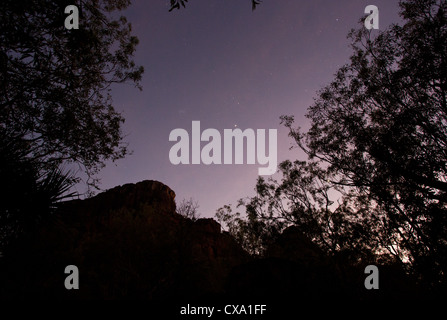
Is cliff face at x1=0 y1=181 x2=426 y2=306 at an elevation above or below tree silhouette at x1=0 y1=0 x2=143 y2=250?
below

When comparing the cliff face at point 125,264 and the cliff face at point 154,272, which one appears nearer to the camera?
the cliff face at point 154,272

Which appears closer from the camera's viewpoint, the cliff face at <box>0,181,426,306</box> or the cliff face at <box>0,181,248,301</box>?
the cliff face at <box>0,181,426,306</box>

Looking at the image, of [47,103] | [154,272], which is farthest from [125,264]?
[47,103]

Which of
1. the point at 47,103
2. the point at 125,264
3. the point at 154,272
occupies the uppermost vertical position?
the point at 47,103

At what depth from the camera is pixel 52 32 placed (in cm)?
888

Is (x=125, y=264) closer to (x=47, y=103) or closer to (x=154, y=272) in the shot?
(x=154, y=272)

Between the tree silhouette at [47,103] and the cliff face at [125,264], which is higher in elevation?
the tree silhouette at [47,103]

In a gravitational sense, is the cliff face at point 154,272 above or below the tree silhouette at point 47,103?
below

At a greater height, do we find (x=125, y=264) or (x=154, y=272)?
(x=125, y=264)

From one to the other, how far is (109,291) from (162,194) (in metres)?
36.1

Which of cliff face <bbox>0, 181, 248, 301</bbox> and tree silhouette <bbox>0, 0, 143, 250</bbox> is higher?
tree silhouette <bbox>0, 0, 143, 250</bbox>

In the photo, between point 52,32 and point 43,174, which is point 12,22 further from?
point 43,174
